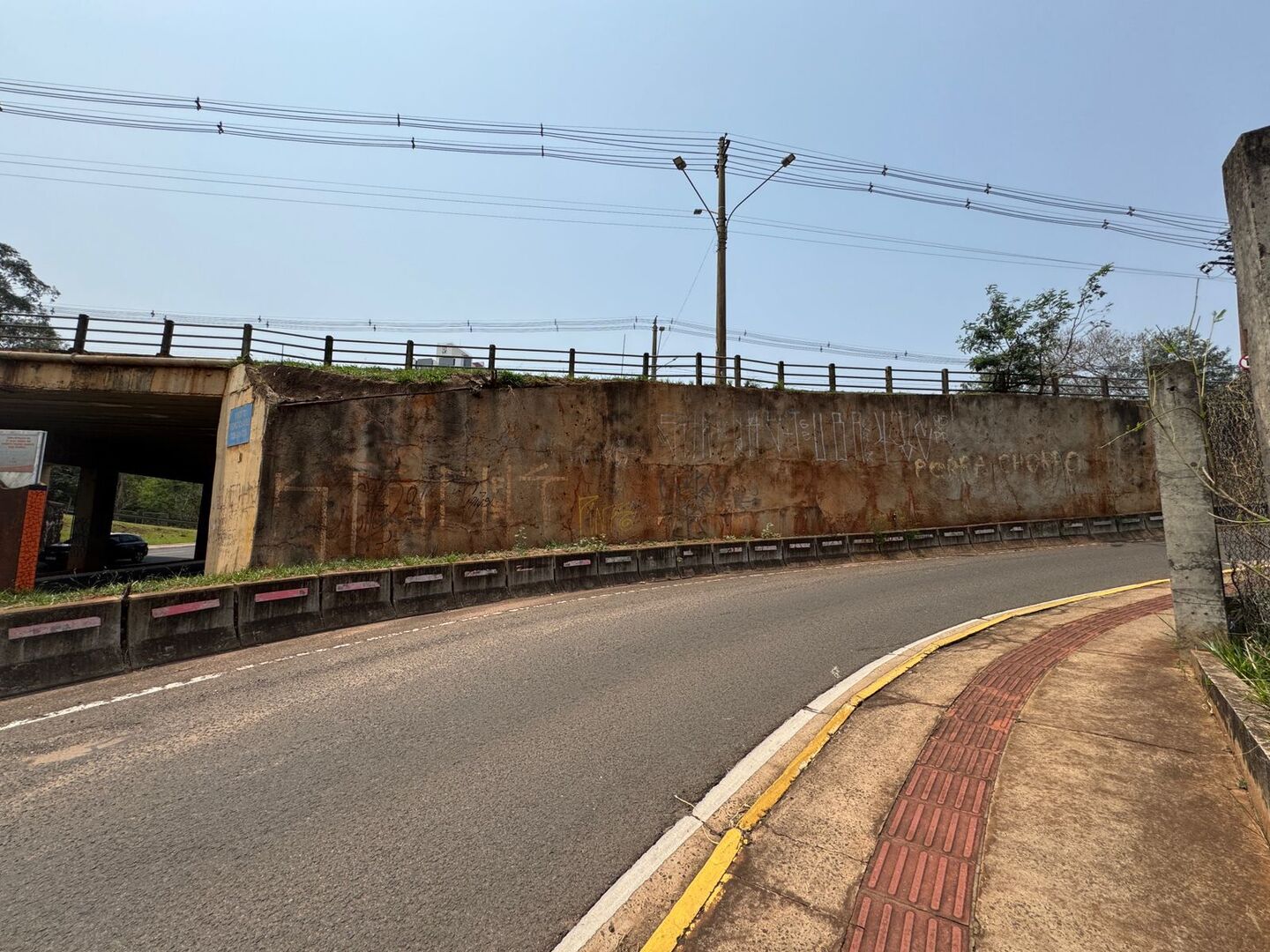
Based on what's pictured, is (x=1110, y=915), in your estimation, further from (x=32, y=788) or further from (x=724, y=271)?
(x=724, y=271)

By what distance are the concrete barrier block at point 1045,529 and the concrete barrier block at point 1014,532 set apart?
21cm

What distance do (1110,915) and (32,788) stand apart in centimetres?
652

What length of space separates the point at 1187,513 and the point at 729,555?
1064cm

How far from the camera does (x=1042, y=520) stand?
21453 mm

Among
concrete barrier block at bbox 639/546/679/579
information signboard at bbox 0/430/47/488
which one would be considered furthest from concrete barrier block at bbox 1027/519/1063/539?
information signboard at bbox 0/430/47/488

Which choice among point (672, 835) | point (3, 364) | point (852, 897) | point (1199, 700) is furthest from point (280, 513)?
point (1199, 700)

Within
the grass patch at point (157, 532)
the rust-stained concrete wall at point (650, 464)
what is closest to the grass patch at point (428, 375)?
the rust-stained concrete wall at point (650, 464)

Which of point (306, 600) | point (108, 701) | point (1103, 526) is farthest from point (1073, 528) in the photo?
point (108, 701)

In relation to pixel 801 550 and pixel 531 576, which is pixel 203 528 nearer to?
pixel 531 576

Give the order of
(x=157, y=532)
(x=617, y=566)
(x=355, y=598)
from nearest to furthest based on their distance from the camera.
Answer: (x=355, y=598) → (x=617, y=566) → (x=157, y=532)

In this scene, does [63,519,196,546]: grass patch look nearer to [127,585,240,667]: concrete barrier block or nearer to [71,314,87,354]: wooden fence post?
[71,314,87,354]: wooden fence post

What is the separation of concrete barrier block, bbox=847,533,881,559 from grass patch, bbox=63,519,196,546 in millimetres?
54432

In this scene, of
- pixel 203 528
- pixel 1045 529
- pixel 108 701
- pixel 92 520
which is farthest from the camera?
pixel 203 528

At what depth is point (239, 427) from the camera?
15320 millimetres
